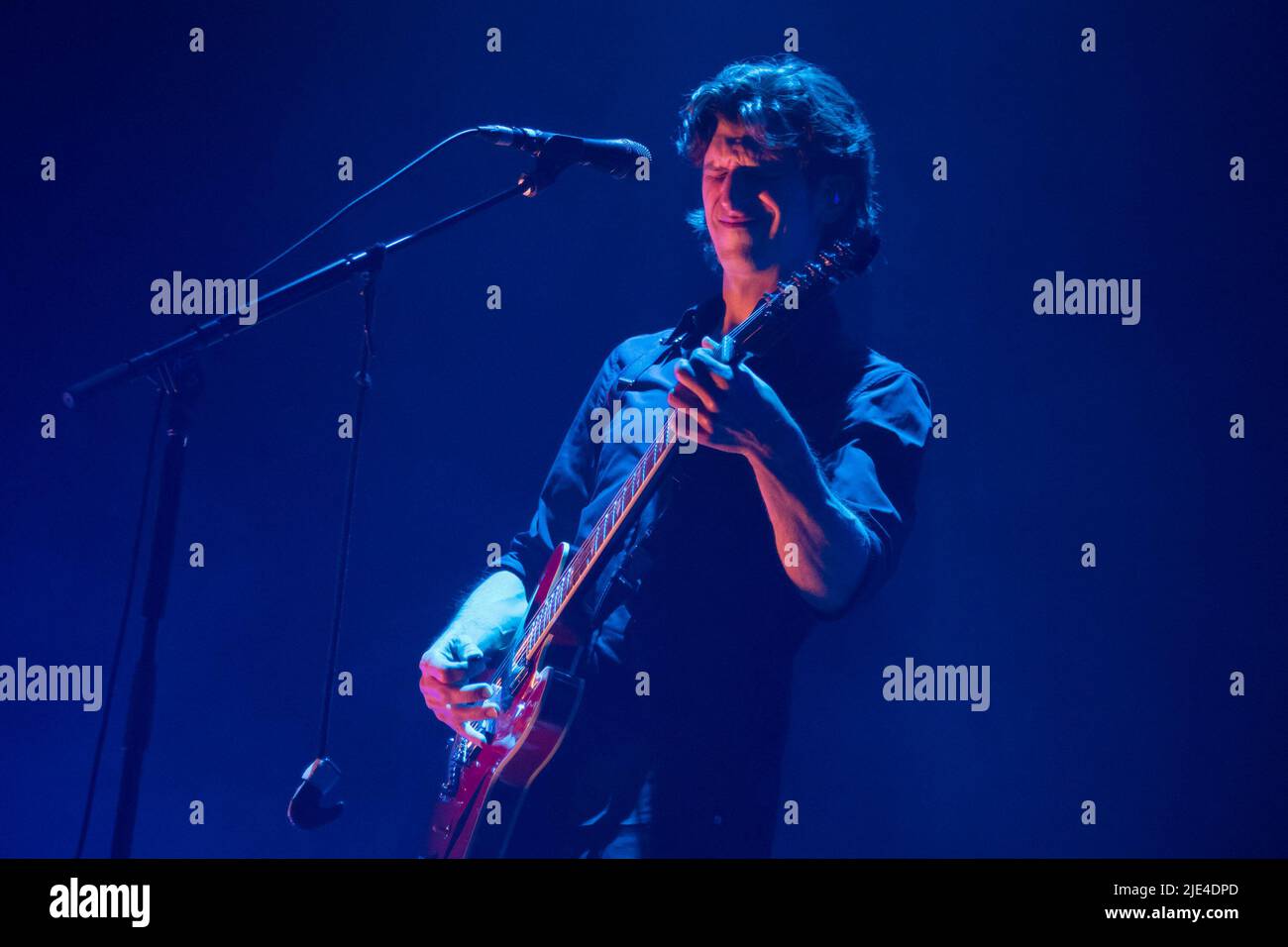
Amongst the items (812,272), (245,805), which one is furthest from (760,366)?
(245,805)

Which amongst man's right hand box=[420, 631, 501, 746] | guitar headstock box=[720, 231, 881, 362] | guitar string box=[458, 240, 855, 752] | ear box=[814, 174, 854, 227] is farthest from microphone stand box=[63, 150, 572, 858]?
ear box=[814, 174, 854, 227]

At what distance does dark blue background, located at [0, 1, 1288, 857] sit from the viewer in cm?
217

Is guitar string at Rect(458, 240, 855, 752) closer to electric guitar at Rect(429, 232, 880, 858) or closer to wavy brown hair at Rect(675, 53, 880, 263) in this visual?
electric guitar at Rect(429, 232, 880, 858)

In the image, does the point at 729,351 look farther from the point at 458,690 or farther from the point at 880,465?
the point at 458,690

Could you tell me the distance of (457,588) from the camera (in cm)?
237

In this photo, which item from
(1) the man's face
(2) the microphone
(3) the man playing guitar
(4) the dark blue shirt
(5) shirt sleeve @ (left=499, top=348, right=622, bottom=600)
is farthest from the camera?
(5) shirt sleeve @ (left=499, top=348, right=622, bottom=600)

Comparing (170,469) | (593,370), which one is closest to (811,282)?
(593,370)

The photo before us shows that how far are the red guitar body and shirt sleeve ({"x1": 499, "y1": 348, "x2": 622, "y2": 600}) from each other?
0.63 feet

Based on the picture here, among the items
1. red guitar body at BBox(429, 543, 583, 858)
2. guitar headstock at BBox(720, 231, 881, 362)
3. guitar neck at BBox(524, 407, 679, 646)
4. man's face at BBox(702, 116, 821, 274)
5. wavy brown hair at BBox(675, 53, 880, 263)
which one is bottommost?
red guitar body at BBox(429, 543, 583, 858)

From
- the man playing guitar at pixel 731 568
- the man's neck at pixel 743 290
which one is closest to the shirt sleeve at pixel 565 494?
the man playing guitar at pixel 731 568

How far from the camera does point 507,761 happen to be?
5.66 feet

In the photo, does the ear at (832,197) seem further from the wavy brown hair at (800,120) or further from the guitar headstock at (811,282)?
the guitar headstock at (811,282)

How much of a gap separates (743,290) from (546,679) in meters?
0.79
